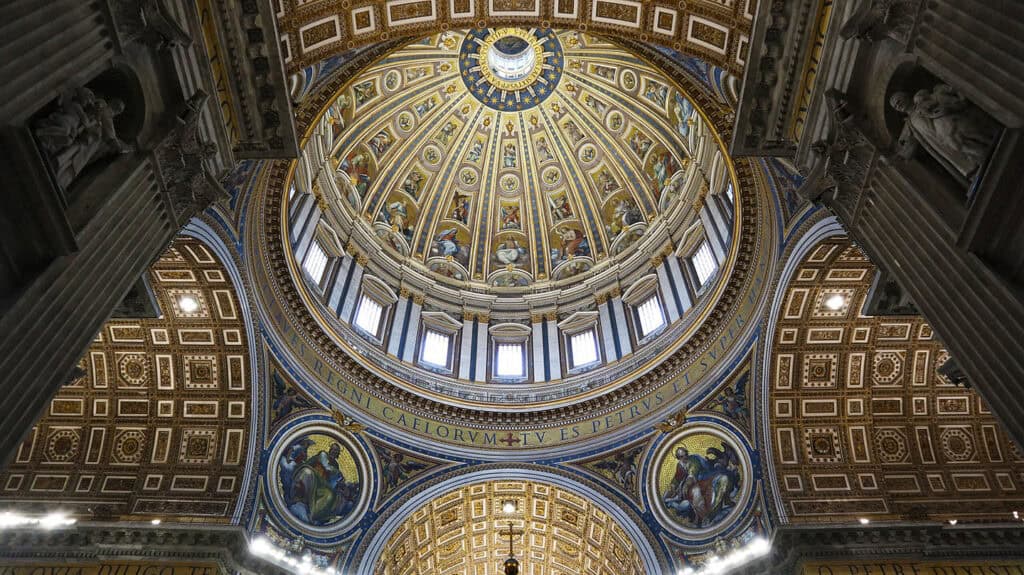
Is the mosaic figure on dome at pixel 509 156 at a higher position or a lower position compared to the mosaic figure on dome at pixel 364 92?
higher

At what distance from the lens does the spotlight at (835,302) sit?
17.3 metres

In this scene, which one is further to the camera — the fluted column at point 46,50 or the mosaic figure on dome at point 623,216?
the mosaic figure on dome at point 623,216

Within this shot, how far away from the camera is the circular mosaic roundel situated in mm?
30344

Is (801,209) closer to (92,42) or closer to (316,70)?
(316,70)

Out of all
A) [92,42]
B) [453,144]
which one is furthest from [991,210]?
[453,144]

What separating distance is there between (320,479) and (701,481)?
1081cm

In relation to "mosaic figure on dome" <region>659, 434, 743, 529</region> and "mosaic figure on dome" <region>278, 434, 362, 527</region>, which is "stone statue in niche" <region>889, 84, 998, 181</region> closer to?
"mosaic figure on dome" <region>659, 434, 743, 529</region>

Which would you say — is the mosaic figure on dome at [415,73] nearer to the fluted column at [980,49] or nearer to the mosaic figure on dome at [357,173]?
the mosaic figure on dome at [357,173]

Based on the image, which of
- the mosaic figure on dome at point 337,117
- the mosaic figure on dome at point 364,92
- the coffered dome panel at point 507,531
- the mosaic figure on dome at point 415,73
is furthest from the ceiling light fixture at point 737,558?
the mosaic figure on dome at point 415,73

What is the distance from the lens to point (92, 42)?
7738 mm

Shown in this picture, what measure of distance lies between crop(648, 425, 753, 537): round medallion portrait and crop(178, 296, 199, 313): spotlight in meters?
13.4

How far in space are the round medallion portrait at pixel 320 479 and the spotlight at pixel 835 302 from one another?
44.2 feet

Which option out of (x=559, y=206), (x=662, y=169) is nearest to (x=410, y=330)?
(x=559, y=206)

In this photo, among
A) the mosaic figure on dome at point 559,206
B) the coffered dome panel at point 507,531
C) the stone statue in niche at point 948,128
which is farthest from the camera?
the mosaic figure on dome at point 559,206
